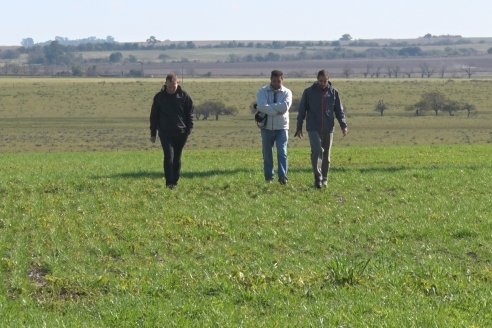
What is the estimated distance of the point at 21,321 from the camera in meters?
8.24

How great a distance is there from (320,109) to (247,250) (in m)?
5.38

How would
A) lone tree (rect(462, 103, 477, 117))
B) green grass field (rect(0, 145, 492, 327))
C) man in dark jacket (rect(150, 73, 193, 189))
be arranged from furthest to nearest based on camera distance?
lone tree (rect(462, 103, 477, 117)) → man in dark jacket (rect(150, 73, 193, 189)) → green grass field (rect(0, 145, 492, 327))

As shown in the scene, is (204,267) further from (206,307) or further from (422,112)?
(422,112)

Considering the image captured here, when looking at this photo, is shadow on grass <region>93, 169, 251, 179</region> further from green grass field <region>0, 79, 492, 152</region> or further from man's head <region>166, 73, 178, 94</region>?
green grass field <region>0, 79, 492, 152</region>

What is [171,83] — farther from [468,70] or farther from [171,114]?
[468,70]

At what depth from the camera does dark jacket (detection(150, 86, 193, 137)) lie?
16.0 m

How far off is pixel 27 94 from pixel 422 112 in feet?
121

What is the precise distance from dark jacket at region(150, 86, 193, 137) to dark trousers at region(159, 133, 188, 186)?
0.29 feet

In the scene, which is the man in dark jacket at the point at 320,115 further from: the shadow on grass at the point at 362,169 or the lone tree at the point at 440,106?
the lone tree at the point at 440,106

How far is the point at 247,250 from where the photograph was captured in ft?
36.0

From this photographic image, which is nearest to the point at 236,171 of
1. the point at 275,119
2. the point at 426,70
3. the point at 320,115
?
the point at 275,119

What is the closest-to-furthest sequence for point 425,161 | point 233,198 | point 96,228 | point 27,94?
point 96,228, point 233,198, point 425,161, point 27,94

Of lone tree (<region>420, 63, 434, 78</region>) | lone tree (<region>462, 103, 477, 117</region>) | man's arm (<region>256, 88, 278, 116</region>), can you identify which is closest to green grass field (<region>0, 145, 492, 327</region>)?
man's arm (<region>256, 88, 278, 116</region>)

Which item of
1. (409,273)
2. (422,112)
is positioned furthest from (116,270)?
(422,112)
